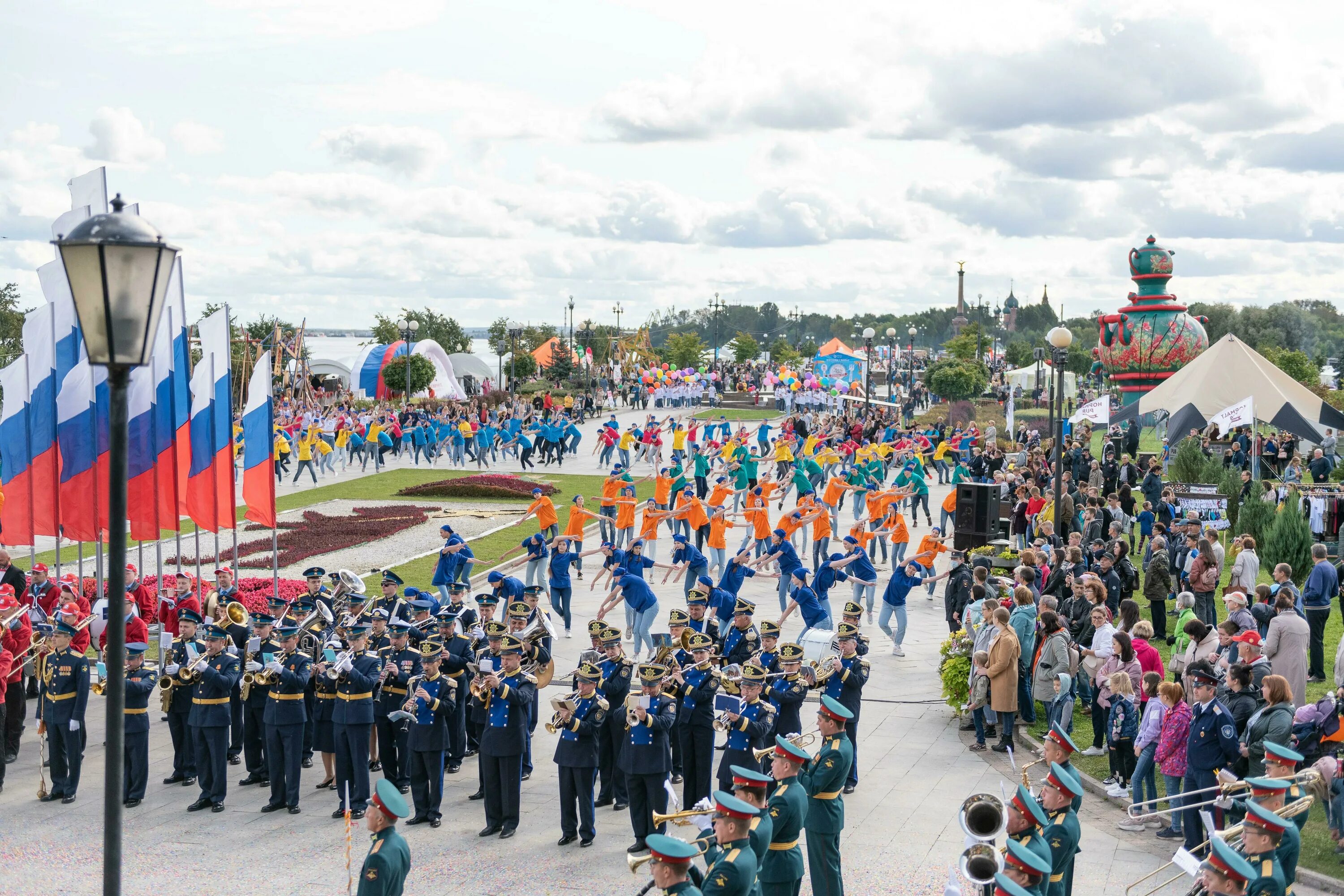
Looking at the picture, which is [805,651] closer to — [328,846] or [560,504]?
[328,846]

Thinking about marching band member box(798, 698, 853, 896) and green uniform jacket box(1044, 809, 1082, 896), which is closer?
green uniform jacket box(1044, 809, 1082, 896)

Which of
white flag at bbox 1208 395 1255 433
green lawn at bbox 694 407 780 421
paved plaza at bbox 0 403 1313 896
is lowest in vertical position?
paved plaza at bbox 0 403 1313 896

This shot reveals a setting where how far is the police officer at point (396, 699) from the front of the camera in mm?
11883

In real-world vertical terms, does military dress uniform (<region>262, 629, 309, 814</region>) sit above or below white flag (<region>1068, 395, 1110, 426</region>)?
below

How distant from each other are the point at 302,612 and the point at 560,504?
60.5 ft

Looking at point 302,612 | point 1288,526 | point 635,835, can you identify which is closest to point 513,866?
point 635,835

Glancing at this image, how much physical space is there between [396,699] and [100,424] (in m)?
7.96

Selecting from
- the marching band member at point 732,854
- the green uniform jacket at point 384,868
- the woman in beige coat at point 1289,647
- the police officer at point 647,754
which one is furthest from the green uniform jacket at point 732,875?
the woman in beige coat at point 1289,647

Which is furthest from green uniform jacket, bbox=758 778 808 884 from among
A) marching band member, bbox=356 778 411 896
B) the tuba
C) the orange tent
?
the orange tent

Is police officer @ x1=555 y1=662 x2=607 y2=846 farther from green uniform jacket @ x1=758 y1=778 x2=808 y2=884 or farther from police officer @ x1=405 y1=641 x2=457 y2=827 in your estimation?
green uniform jacket @ x1=758 y1=778 x2=808 y2=884

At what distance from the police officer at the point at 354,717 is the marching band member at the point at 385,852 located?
4.03 meters

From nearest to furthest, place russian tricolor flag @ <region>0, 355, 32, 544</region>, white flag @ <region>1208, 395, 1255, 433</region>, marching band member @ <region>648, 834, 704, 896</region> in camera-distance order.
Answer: marching band member @ <region>648, 834, 704, 896</region>, russian tricolor flag @ <region>0, 355, 32, 544</region>, white flag @ <region>1208, 395, 1255, 433</region>

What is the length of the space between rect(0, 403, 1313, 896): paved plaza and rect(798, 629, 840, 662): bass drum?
107 cm

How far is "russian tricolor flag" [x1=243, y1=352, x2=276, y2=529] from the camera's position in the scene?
56.3ft
